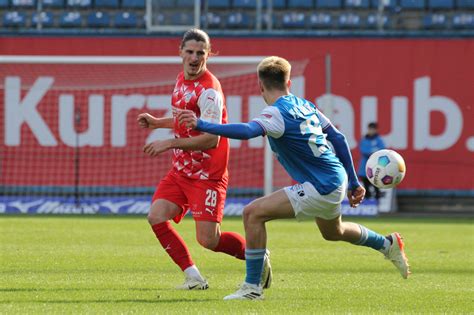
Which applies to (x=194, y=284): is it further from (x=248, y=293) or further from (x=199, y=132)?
Answer: (x=199, y=132)

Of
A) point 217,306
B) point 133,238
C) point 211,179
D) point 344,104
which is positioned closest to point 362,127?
point 344,104

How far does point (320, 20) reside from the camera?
2480 centimetres

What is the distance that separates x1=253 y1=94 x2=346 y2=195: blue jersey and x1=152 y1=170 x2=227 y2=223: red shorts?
41.2 inches

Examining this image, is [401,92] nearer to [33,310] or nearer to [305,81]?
[305,81]

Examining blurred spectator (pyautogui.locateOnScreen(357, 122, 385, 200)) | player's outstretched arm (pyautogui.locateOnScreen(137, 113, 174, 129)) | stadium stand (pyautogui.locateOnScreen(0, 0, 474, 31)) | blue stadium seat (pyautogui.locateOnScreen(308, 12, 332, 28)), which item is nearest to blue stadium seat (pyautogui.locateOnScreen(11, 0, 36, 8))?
stadium stand (pyautogui.locateOnScreen(0, 0, 474, 31))

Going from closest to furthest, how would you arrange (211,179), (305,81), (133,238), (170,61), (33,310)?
(33,310)
(211,179)
(133,238)
(170,61)
(305,81)

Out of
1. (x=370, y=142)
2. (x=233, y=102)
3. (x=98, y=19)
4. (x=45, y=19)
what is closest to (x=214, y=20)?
(x=233, y=102)

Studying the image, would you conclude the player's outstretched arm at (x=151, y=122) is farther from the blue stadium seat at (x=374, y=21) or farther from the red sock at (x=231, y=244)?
the blue stadium seat at (x=374, y=21)

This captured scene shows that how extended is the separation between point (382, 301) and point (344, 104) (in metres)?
15.5

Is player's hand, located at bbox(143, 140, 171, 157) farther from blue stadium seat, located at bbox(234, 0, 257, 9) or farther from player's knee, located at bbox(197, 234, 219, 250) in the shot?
blue stadium seat, located at bbox(234, 0, 257, 9)

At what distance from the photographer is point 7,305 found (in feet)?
26.2

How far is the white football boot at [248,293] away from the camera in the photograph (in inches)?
331

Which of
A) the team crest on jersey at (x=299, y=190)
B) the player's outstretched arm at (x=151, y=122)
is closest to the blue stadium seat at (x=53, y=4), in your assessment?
the player's outstretched arm at (x=151, y=122)

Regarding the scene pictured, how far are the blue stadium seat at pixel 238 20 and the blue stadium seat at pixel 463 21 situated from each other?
469cm
